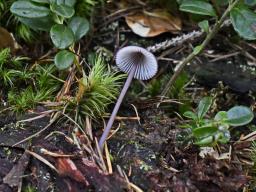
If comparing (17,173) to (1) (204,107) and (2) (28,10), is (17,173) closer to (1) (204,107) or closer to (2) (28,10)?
(2) (28,10)

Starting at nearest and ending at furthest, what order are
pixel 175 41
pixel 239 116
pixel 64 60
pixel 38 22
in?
pixel 239 116, pixel 64 60, pixel 38 22, pixel 175 41

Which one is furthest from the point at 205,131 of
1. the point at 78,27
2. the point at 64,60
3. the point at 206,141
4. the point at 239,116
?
the point at 78,27

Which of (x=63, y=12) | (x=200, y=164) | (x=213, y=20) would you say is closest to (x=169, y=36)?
(x=213, y=20)

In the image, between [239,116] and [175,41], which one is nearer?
[239,116]

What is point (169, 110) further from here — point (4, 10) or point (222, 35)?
point (4, 10)

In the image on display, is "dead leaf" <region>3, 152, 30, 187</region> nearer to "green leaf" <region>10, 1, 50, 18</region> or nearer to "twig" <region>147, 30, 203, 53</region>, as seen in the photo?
"green leaf" <region>10, 1, 50, 18</region>

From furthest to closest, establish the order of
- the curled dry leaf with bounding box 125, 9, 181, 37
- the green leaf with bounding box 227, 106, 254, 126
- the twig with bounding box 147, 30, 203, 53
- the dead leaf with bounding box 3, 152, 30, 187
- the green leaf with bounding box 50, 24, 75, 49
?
the curled dry leaf with bounding box 125, 9, 181, 37, the twig with bounding box 147, 30, 203, 53, the green leaf with bounding box 50, 24, 75, 49, the green leaf with bounding box 227, 106, 254, 126, the dead leaf with bounding box 3, 152, 30, 187

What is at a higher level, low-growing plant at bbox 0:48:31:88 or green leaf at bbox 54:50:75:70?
green leaf at bbox 54:50:75:70

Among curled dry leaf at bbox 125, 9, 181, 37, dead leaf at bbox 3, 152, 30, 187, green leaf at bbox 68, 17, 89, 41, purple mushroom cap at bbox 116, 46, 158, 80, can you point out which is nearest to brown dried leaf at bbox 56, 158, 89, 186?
dead leaf at bbox 3, 152, 30, 187
